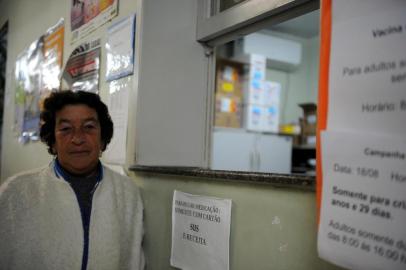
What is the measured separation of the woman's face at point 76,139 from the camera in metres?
1.18

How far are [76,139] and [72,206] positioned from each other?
0.75 feet

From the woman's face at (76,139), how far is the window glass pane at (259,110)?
2109 millimetres

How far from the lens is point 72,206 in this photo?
1124mm

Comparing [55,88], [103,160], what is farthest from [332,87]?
[55,88]

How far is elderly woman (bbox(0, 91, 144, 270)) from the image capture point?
107cm

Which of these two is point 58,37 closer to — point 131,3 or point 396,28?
point 131,3

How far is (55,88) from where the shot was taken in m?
2.22

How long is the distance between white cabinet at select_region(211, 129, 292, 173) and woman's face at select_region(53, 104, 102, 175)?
2137 millimetres

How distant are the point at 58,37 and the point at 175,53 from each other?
1.23 metres

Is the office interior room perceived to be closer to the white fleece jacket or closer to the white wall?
the white fleece jacket

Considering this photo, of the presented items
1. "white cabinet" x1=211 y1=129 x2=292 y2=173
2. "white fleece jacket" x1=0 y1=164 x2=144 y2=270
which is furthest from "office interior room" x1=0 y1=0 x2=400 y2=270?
"white cabinet" x1=211 y1=129 x2=292 y2=173

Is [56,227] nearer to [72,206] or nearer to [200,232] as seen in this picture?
[72,206]

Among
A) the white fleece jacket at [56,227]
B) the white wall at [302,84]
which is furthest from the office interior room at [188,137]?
the white wall at [302,84]

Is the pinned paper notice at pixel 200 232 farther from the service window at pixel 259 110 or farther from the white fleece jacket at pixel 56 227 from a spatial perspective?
the service window at pixel 259 110
